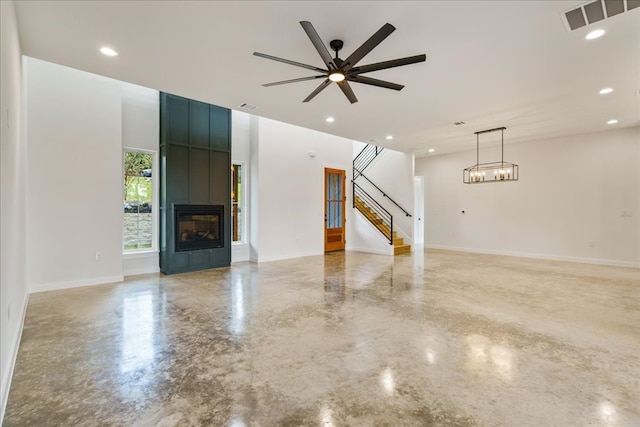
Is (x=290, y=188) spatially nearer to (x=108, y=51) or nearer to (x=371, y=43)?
(x=108, y=51)

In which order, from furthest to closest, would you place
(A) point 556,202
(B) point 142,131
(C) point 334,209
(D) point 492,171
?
(C) point 334,209 → (D) point 492,171 → (A) point 556,202 → (B) point 142,131

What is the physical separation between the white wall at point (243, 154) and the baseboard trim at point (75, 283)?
262 cm

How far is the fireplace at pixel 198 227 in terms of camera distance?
6273 mm

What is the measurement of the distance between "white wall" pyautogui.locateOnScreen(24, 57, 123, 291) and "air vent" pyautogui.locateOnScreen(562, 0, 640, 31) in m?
6.67

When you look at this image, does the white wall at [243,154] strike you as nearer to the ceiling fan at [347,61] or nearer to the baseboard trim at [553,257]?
the ceiling fan at [347,61]

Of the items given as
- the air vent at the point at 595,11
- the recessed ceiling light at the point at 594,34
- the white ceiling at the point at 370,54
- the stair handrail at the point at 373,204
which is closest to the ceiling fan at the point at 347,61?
the white ceiling at the point at 370,54

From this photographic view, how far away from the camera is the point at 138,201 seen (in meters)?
6.29

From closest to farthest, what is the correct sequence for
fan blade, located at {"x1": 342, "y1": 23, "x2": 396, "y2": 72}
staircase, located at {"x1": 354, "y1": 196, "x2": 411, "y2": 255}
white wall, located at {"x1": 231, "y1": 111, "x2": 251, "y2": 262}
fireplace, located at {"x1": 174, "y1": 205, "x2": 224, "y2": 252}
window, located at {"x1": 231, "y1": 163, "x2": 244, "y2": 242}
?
1. fan blade, located at {"x1": 342, "y1": 23, "x2": 396, "y2": 72}
2. fireplace, located at {"x1": 174, "y1": 205, "x2": 224, "y2": 252}
3. white wall, located at {"x1": 231, "y1": 111, "x2": 251, "y2": 262}
4. window, located at {"x1": 231, "y1": 163, "x2": 244, "y2": 242}
5. staircase, located at {"x1": 354, "y1": 196, "x2": 411, "y2": 255}

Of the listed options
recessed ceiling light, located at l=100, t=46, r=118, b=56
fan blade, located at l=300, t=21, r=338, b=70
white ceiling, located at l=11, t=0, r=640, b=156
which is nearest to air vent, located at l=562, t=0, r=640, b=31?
white ceiling, located at l=11, t=0, r=640, b=156

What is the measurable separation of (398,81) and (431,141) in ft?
14.1

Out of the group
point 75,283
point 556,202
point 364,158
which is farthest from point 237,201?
point 556,202

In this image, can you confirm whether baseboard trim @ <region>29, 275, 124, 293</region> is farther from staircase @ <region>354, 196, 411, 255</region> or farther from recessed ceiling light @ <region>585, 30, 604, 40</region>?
recessed ceiling light @ <region>585, 30, 604, 40</region>

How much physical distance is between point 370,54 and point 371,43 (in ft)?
3.27

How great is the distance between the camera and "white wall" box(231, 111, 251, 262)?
7645 millimetres
